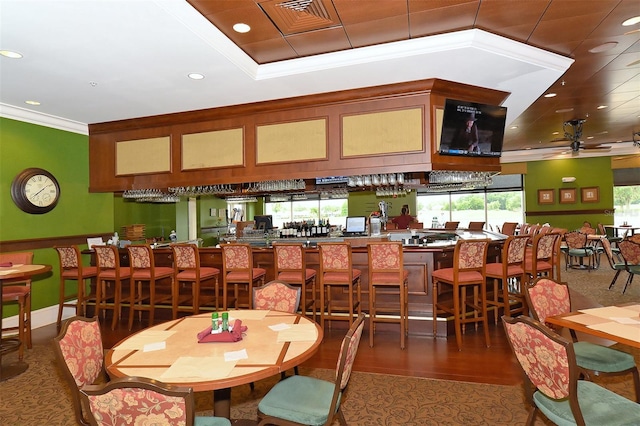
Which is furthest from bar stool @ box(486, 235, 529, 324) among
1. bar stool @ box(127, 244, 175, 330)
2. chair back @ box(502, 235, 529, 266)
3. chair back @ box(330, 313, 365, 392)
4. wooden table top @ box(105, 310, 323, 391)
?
bar stool @ box(127, 244, 175, 330)

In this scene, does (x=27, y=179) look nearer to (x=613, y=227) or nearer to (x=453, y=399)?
(x=453, y=399)

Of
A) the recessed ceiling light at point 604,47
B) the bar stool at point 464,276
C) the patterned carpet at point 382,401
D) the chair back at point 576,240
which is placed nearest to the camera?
the patterned carpet at point 382,401

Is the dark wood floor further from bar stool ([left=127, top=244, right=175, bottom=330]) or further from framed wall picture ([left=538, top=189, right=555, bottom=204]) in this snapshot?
framed wall picture ([left=538, top=189, right=555, bottom=204])

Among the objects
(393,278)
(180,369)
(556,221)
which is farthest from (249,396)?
(556,221)

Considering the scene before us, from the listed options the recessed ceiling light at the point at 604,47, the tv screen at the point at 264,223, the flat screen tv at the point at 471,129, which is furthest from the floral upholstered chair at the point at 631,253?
the tv screen at the point at 264,223

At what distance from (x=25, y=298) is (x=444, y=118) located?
5.47 m

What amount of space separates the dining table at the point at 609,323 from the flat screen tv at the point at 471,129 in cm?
242

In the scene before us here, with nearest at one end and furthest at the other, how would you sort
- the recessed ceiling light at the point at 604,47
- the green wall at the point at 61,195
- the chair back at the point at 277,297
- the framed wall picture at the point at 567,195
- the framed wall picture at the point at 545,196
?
the chair back at the point at 277,297
the recessed ceiling light at the point at 604,47
the green wall at the point at 61,195
the framed wall picture at the point at 567,195
the framed wall picture at the point at 545,196

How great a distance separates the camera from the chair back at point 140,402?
4.56 ft

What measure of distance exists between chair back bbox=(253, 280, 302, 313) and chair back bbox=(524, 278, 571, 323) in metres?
A: 1.87

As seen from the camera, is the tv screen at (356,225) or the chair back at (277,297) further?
the tv screen at (356,225)

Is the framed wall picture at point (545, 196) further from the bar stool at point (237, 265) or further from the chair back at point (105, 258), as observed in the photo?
the chair back at point (105, 258)

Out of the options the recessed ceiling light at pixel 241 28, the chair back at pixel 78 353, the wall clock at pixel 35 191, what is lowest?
the chair back at pixel 78 353

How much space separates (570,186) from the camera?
1218 centimetres
